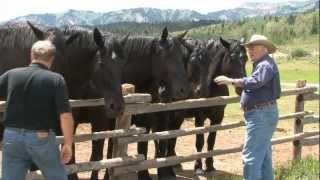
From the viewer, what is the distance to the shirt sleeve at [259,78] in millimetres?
6734

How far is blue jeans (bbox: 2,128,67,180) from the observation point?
186 inches

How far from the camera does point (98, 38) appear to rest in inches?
257

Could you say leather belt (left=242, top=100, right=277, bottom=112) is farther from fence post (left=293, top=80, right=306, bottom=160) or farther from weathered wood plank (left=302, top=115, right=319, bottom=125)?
weathered wood plank (left=302, top=115, right=319, bottom=125)

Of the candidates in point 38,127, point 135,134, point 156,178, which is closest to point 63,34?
point 135,134

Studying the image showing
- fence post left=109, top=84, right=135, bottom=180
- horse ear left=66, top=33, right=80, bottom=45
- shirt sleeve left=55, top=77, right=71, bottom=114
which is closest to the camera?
shirt sleeve left=55, top=77, right=71, bottom=114

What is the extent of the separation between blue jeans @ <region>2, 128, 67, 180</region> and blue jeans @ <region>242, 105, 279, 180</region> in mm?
2799

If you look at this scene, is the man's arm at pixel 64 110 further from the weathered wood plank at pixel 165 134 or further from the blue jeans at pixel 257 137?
the blue jeans at pixel 257 137

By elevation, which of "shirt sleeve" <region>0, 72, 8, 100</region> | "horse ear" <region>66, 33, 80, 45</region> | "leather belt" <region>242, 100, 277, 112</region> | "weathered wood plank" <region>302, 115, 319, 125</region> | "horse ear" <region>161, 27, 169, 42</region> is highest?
"horse ear" <region>66, 33, 80, 45</region>

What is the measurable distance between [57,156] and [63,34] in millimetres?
2106

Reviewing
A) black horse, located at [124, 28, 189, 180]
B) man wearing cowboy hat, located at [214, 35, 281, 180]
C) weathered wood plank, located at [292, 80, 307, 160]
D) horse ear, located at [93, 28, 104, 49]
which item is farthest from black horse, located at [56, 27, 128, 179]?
weathered wood plank, located at [292, 80, 307, 160]

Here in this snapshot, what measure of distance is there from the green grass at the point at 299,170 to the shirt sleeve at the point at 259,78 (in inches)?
103

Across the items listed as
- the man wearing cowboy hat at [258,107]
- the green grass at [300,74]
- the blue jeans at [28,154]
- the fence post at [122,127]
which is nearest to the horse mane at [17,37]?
the fence post at [122,127]

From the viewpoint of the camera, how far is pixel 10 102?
4.73 meters

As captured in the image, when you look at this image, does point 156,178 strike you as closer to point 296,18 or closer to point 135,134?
point 135,134
